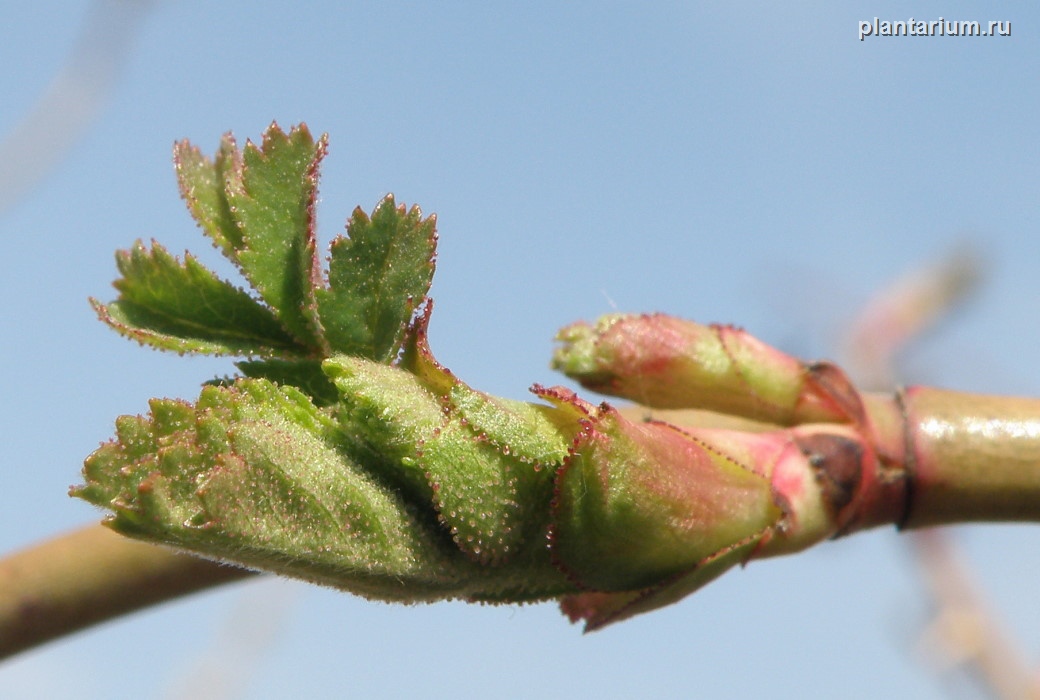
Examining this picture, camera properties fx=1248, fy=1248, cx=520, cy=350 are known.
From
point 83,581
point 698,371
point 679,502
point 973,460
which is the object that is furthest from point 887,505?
point 83,581

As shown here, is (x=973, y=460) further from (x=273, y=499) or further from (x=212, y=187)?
(x=212, y=187)

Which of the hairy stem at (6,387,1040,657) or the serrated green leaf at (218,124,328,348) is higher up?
the serrated green leaf at (218,124,328,348)

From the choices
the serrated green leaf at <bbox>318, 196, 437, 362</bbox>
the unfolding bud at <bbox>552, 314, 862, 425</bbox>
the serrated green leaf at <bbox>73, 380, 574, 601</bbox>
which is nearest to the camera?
the serrated green leaf at <bbox>73, 380, 574, 601</bbox>

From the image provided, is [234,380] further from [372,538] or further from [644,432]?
[644,432]

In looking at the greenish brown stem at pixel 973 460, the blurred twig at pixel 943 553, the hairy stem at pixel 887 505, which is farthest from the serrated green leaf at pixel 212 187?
the blurred twig at pixel 943 553

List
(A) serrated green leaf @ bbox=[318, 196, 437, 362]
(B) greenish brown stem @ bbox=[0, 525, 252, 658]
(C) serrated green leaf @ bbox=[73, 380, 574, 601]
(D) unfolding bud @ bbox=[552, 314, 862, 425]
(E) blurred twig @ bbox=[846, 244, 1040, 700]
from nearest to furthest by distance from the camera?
1. (C) serrated green leaf @ bbox=[73, 380, 574, 601]
2. (A) serrated green leaf @ bbox=[318, 196, 437, 362]
3. (B) greenish brown stem @ bbox=[0, 525, 252, 658]
4. (D) unfolding bud @ bbox=[552, 314, 862, 425]
5. (E) blurred twig @ bbox=[846, 244, 1040, 700]

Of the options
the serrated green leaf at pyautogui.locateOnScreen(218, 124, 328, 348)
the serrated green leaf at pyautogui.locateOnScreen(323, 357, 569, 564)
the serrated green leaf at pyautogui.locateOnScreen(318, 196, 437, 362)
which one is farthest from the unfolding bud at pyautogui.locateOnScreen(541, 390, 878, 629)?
the serrated green leaf at pyautogui.locateOnScreen(218, 124, 328, 348)

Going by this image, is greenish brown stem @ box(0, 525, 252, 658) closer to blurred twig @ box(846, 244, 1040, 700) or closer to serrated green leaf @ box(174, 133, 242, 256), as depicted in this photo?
serrated green leaf @ box(174, 133, 242, 256)

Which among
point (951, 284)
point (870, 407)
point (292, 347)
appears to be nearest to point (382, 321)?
point (292, 347)
